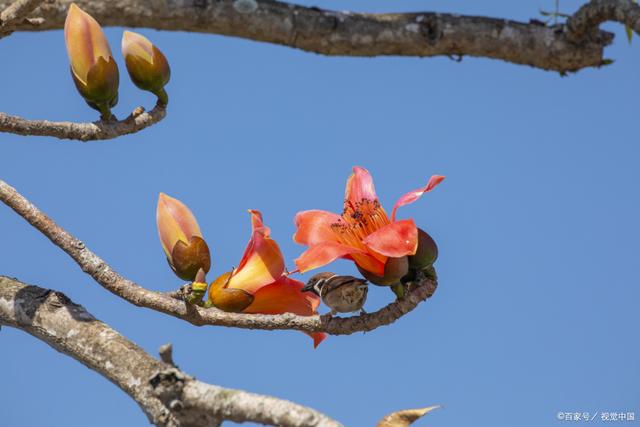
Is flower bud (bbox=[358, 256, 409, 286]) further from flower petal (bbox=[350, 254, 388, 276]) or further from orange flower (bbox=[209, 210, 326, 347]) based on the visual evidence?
orange flower (bbox=[209, 210, 326, 347])

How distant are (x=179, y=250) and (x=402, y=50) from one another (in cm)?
191

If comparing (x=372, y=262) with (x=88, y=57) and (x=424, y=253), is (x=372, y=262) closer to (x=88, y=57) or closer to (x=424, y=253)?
(x=424, y=253)

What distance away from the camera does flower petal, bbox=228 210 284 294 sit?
1872 millimetres

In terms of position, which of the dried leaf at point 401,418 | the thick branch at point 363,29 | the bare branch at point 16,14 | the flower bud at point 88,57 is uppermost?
the thick branch at point 363,29

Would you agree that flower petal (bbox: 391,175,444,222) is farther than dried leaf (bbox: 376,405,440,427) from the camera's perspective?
Yes

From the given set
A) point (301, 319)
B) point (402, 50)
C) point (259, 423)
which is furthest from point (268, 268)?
point (402, 50)

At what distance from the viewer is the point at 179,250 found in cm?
187

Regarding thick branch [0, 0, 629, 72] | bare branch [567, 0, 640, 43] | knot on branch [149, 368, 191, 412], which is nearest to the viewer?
knot on branch [149, 368, 191, 412]

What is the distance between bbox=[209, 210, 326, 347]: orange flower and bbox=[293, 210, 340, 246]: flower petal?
0.32 feet

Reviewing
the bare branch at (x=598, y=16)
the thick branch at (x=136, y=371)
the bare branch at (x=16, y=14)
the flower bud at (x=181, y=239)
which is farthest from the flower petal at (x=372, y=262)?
the bare branch at (x=598, y=16)

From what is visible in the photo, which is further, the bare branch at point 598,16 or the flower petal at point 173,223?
the bare branch at point 598,16

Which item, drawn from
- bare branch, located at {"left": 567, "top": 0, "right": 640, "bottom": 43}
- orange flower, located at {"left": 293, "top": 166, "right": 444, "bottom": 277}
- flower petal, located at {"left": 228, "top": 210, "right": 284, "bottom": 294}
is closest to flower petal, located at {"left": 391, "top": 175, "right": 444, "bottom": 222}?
orange flower, located at {"left": 293, "top": 166, "right": 444, "bottom": 277}

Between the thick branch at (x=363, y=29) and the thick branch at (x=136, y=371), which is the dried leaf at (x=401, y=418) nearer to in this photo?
the thick branch at (x=136, y=371)

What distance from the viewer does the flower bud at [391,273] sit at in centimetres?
169
